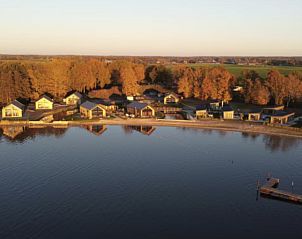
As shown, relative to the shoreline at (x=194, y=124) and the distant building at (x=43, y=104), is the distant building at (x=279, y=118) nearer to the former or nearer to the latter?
the shoreline at (x=194, y=124)

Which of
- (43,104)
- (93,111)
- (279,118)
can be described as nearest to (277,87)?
(279,118)

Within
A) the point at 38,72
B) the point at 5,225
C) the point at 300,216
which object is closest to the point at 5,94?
the point at 38,72

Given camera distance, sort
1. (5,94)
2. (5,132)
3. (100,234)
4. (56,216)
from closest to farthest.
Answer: (100,234) < (56,216) < (5,132) < (5,94)

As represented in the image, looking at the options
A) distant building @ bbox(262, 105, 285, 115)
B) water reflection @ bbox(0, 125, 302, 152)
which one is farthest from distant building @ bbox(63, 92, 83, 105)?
distant building @ bbox(262, 105, 285, 115)

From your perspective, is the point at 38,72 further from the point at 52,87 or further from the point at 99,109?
the point at 99,109

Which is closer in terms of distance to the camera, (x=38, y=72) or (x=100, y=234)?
Result: (x=100, y=234)

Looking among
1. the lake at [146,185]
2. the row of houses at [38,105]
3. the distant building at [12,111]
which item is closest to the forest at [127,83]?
the row of houses at [38,105]
